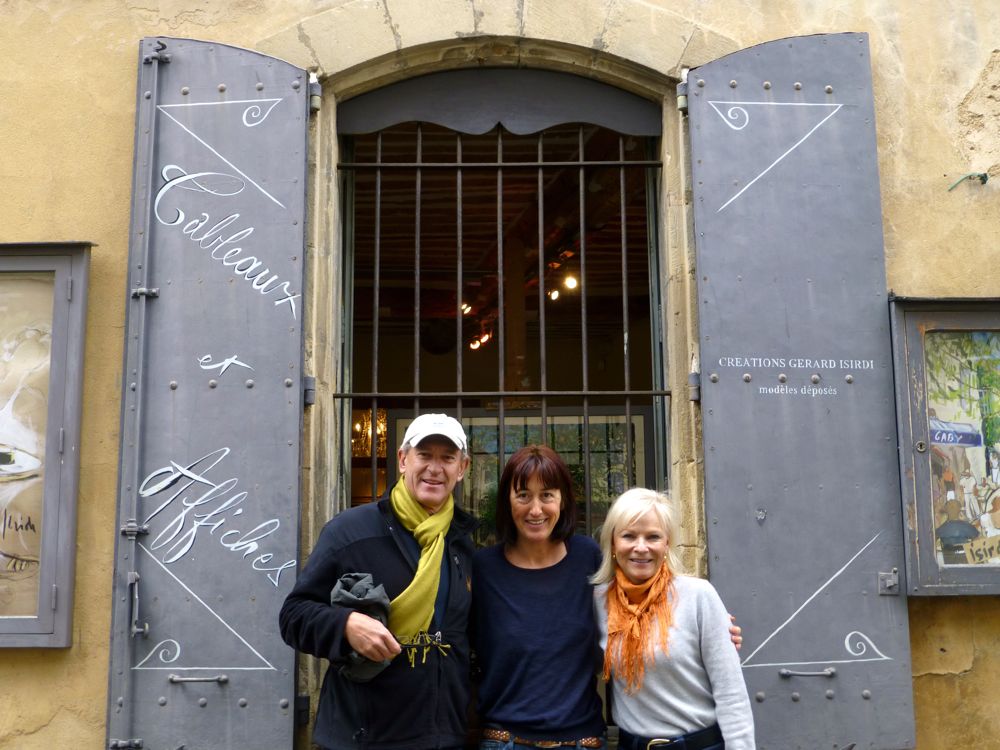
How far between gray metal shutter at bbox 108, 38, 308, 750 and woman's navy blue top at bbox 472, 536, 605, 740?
1061 millimetres

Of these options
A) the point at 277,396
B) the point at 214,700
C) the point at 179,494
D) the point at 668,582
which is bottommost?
the point at 214,700

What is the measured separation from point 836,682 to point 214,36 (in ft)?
12.3

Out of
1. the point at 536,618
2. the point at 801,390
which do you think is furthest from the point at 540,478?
the point at 801,390

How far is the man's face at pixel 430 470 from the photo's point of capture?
2996 mm

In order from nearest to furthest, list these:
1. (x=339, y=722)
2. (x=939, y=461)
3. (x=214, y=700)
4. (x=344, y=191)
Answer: (x=339, y=722)
(x=214, y=700)
(x=939, y=461)
(x=344, y=191)

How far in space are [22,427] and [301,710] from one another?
1624 mm

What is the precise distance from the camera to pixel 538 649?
291 cm

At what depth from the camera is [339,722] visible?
2.86 metres

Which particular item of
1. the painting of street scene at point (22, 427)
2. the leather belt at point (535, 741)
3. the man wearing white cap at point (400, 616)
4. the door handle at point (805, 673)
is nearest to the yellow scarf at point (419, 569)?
the man wearing white cap at point (400, 616)

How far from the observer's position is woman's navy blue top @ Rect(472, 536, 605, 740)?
2.87 meters

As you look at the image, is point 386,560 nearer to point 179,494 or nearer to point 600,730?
point 600,730

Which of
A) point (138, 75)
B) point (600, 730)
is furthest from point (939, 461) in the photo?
point (138, 75)

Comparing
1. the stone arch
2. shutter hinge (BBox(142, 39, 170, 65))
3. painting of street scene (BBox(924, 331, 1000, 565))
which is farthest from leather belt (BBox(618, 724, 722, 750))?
shutter hinge (BBox(142, 39, 170, 65))

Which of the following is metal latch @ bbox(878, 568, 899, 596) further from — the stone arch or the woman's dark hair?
the stone arch
